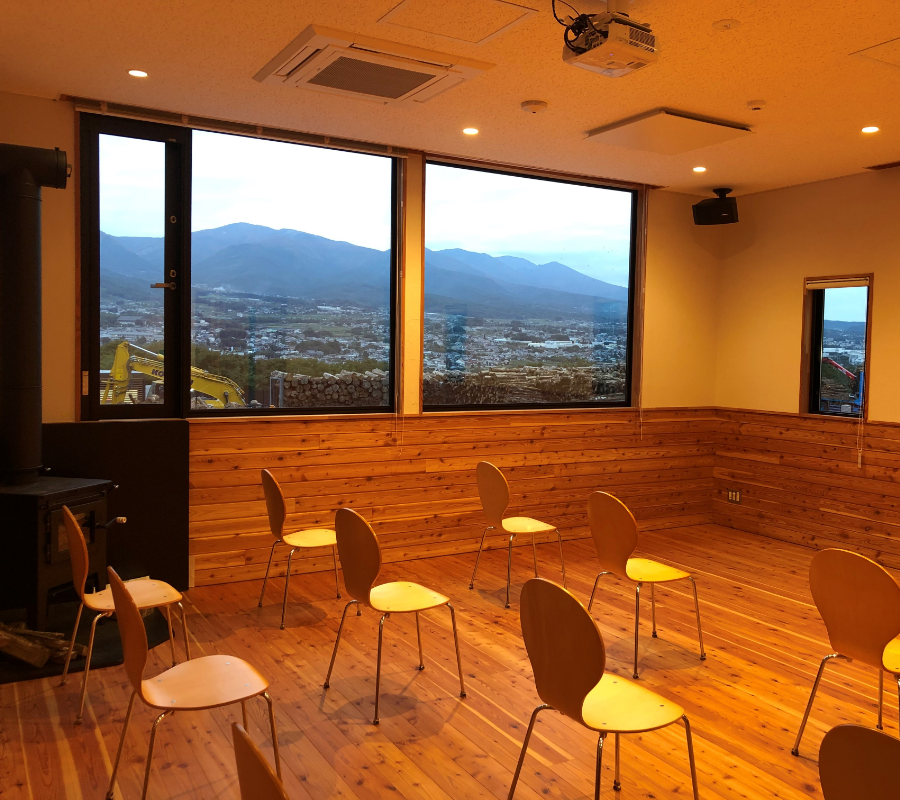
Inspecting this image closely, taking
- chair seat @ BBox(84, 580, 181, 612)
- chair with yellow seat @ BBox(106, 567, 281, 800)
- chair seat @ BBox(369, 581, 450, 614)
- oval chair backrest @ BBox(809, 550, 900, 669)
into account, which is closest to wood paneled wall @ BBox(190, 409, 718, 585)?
chair seat @ BBox(84, 580, 181, 612)

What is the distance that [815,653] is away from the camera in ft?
13.9

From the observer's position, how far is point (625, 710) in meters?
2.49

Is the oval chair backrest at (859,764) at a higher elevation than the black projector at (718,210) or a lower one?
lower

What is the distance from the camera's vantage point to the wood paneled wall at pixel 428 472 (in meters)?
5.27

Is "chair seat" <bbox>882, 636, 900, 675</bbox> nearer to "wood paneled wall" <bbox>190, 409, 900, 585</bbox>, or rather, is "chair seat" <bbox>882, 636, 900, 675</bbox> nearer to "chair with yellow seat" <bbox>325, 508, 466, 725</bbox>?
"chair with yellow seat" <bbox>325, 508, 466, 725</bbox>

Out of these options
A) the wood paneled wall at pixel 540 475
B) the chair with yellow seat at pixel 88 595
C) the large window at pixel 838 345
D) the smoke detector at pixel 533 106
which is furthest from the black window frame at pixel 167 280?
the large window at pixel 838 345

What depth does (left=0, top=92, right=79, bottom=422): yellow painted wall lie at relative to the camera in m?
4.63

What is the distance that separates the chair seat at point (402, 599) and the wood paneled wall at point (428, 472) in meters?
1.90

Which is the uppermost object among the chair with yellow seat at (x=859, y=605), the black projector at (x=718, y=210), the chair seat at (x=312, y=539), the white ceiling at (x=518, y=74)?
the white ceiling at (x=518, y=74)

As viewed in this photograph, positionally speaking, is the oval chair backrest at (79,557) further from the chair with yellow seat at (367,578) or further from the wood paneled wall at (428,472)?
the wood paneled wall at (428,472)

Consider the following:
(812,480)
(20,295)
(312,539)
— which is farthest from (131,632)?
(812,480)

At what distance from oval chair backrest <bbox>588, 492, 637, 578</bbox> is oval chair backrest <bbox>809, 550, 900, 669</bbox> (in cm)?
104

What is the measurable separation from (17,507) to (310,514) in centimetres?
208

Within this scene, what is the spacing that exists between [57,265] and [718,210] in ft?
17.3
